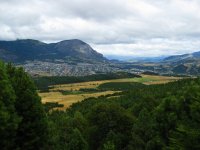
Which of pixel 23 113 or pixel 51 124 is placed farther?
pixel 51 124

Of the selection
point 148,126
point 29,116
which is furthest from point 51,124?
point 148,126

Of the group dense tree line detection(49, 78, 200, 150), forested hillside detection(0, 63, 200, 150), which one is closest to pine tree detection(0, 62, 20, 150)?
forested hillside detection(0, 63, 200, 150)

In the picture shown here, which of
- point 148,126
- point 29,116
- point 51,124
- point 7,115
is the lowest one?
point 148,126

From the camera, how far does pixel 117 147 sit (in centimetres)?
Answer: 8550

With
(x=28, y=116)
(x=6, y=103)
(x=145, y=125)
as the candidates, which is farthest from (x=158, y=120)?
(x=6, y=103)

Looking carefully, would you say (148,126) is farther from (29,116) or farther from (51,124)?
(29,116)

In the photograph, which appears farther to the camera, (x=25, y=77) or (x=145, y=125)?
(x=145, y=125)

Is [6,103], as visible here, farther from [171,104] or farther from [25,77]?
[171,104]

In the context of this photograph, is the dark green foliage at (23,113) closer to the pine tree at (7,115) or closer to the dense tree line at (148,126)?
the pine tree at (7,115)

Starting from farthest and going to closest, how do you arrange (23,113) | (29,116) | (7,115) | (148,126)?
(148,126), (29,116), (23,113), (7,115)

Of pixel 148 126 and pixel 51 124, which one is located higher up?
pixel 51 124

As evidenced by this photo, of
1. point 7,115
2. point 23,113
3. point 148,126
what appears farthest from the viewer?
point 148,126

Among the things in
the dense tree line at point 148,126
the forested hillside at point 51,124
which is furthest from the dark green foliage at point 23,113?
the dense tree line at point 148,126

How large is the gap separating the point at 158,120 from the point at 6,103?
27356 millimetres
